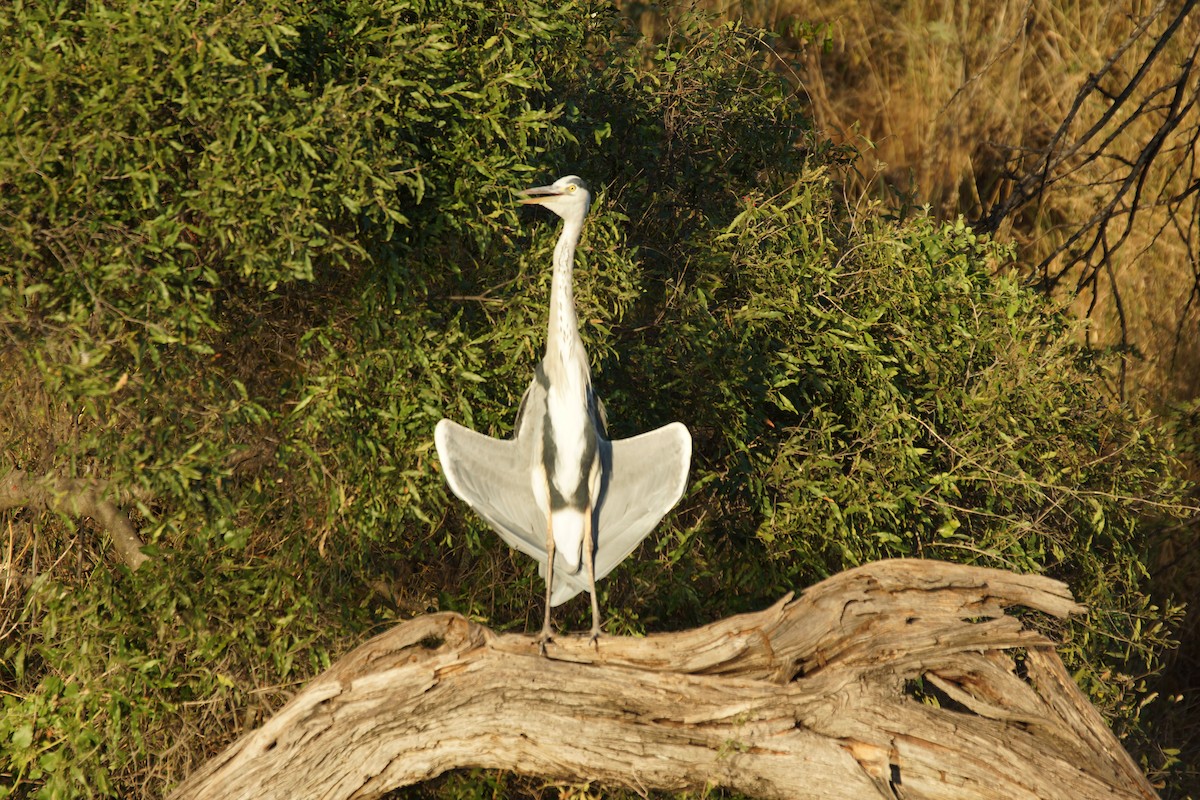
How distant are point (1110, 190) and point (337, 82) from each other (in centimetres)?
634

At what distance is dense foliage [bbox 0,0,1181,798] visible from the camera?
140 inches

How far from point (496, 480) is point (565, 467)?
0.24m

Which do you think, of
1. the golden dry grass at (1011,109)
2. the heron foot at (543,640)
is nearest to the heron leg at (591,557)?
the heron foot at (543,640)

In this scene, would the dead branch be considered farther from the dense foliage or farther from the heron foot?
the heron foot

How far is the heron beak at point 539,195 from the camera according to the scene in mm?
4086

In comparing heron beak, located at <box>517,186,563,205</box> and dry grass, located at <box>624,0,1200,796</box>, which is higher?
heron beak, located at <box>517,186,563,205</box>

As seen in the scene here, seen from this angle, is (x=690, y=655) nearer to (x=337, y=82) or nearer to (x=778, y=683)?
(x=778, y=683)

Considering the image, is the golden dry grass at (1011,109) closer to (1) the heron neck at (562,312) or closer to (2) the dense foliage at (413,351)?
(2) the dense foliage at (413,351)

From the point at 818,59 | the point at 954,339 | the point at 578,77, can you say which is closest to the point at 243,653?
the point at 578,77

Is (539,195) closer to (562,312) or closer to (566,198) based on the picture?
(566,198)

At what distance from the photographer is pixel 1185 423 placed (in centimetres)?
666

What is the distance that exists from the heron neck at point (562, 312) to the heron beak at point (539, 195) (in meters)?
0.17

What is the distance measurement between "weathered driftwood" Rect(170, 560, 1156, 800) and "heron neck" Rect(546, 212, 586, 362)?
0.95 meters

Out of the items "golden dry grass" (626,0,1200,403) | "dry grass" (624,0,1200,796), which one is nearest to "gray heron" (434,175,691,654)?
"dry grass" (624,0,1200,796)
